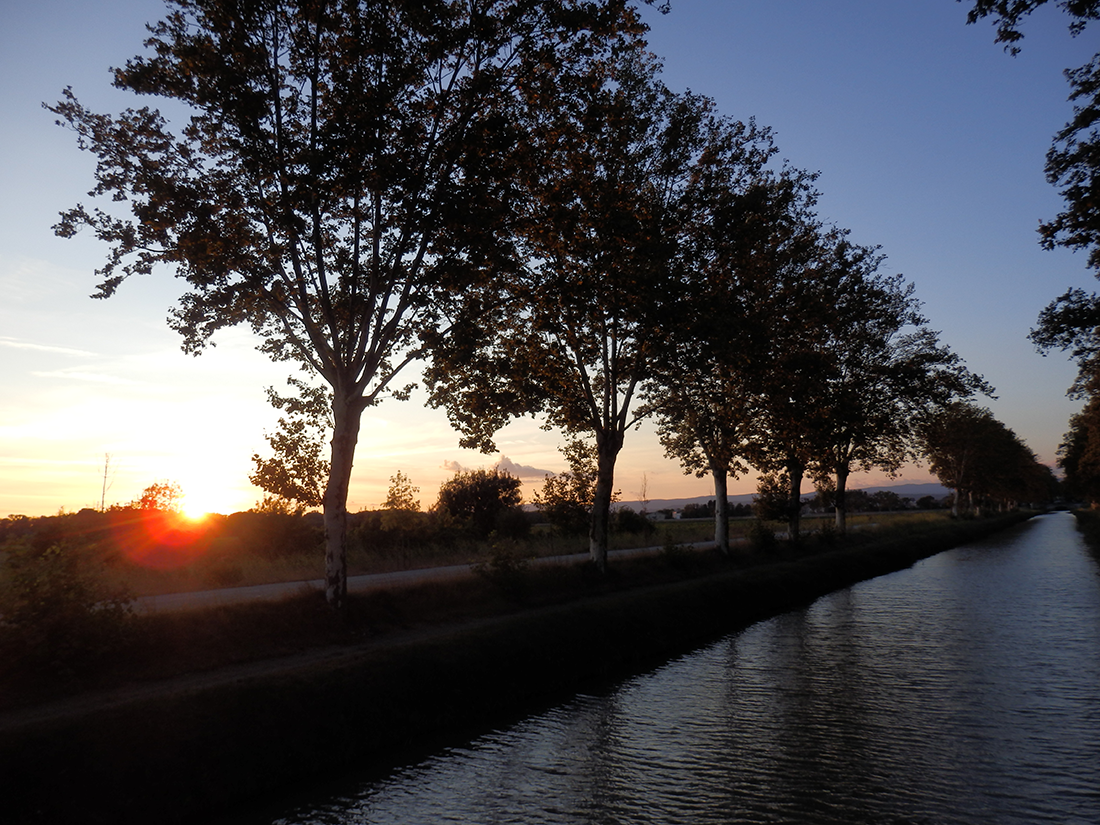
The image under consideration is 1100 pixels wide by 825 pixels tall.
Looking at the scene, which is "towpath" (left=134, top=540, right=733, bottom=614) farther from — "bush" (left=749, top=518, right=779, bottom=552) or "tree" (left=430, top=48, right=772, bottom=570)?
"bush" (left=749, top=518, right=779, bottom=552)

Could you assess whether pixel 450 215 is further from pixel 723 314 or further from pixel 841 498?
pixel 841 498

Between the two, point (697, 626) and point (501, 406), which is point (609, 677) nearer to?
point (697, 626)

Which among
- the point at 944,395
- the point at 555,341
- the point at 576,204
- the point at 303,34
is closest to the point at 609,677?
the point at 555,341

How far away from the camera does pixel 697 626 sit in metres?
24.4

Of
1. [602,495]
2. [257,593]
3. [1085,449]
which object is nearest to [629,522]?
[602,495]

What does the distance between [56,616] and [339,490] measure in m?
6.50

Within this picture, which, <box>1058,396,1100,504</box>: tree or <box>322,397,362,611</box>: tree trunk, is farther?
<box>1058,396,1100,504</box>: tree

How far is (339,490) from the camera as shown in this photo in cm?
1853

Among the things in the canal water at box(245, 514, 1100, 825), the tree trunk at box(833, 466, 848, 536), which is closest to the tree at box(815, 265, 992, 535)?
the tree trunk at box(833, 466, 848, 536)

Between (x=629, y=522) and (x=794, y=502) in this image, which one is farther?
(x=629, y=522)

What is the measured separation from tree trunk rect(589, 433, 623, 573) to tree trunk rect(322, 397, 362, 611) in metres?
11.2

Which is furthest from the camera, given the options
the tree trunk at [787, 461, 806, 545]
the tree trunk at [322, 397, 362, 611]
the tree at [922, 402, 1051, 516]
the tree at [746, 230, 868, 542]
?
the tree at [922, 402, 1051, 516]

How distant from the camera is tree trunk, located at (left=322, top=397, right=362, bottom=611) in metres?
18.3

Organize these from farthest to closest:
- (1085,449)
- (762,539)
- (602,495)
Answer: (1085,449)
(762,539)
(602,495)
